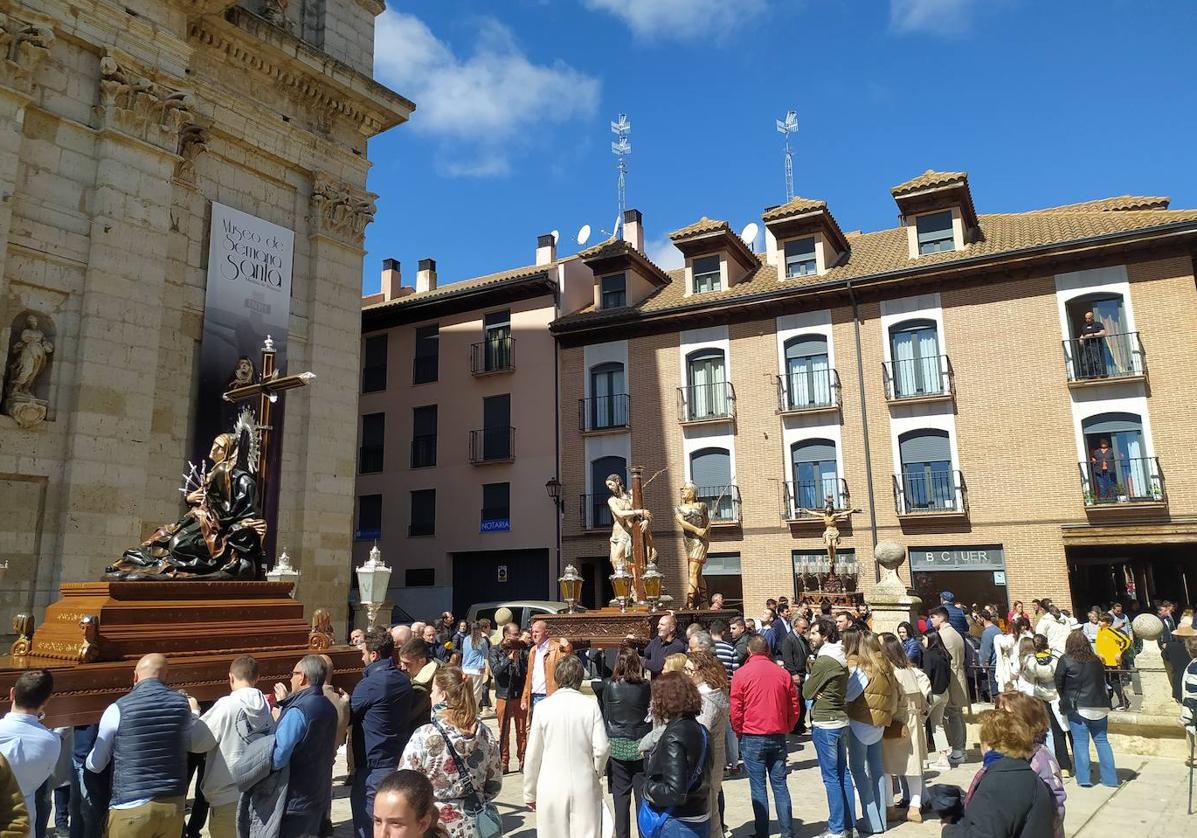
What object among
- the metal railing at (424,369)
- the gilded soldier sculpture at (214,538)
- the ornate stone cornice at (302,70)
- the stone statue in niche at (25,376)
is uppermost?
the ornate stone cornice at (302,70)

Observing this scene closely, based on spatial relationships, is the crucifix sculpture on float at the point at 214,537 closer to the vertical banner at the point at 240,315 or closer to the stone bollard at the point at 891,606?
the vertical banner at the point at 240,315

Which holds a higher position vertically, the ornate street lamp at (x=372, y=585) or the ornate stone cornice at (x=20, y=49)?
the ornate stone cornice at (x=20, y=49)

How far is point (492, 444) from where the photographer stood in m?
28.8

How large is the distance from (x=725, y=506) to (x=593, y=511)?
14.2 feet

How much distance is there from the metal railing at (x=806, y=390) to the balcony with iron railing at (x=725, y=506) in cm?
289

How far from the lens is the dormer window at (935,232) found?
24594 mm

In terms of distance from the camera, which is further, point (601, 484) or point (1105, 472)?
point (601, 484)

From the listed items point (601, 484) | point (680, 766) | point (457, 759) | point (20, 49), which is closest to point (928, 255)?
point (601, 484)

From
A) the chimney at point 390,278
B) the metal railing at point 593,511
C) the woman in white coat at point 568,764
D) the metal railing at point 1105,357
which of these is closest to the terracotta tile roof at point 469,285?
the chimney at point 390,278

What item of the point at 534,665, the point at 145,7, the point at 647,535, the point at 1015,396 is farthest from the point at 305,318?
the point at 1015,396

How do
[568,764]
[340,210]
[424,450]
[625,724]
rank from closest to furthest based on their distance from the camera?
[568,764] < [625,724] < [340,210] < [424,450]

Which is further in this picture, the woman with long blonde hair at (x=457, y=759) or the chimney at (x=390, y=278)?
the chimney at (x=390, y=278)

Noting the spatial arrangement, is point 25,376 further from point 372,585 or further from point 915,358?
point 915,358

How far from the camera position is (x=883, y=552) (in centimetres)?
1708
